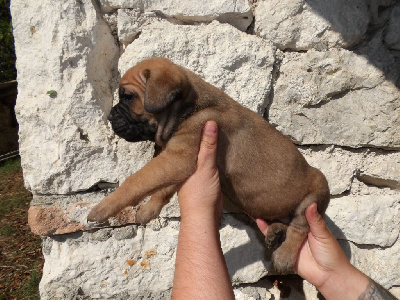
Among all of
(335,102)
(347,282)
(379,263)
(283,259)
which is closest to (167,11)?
(335,102)

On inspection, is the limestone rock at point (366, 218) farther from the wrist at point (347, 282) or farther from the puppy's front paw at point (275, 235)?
the puppy's front paw at point (275, 235)

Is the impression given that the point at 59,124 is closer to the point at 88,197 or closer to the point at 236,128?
the point at 88,197

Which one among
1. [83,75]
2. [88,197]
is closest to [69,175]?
[88,197]

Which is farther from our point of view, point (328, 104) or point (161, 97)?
point (328, 104)

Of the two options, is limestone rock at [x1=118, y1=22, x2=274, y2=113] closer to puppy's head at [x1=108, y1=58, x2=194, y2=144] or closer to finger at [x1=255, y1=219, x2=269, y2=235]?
puppy's head at [x1=108, y1=58, x2=194, y2=144]

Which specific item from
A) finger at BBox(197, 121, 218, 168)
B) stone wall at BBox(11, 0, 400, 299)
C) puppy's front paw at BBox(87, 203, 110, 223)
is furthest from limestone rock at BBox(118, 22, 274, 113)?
puppy's front paw at BBox(87, 203, 110, 223)

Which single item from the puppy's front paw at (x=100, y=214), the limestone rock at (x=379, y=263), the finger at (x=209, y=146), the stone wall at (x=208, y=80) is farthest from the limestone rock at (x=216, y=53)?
the limestone rock at (x=379, y=263)
